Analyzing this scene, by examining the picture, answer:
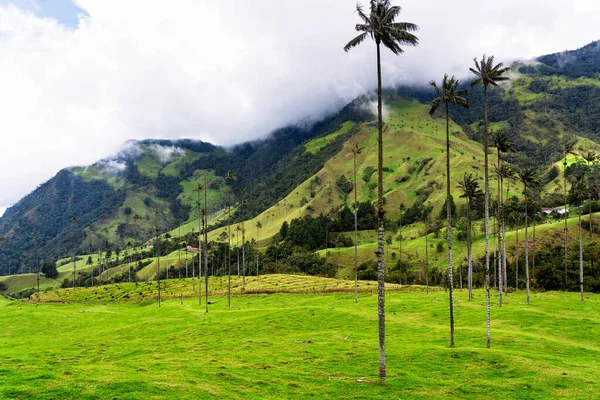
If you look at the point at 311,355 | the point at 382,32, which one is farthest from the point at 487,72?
the point at 311,355

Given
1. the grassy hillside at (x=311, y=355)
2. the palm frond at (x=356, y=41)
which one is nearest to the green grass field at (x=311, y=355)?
the grassy hillside at (x=311, y=355)

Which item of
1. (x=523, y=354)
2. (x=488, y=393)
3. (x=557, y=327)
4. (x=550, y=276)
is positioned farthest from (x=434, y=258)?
(x=488, y=393)

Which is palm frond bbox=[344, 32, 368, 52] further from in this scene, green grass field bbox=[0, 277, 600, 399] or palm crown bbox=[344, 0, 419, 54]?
green grass field bbox=[0, 277, 600, 399]

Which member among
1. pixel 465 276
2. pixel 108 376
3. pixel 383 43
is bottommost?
pixel 465 276

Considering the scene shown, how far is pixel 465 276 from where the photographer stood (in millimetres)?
141375

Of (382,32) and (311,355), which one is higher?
(382,32)

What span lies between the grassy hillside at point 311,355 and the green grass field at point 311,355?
112 mm

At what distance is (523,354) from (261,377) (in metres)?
24.8

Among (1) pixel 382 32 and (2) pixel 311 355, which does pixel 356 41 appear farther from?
(2) pixel 311 355

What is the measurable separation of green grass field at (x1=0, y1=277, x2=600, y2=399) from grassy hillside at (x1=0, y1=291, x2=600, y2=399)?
11 centimetres

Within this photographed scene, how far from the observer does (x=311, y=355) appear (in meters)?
39.4

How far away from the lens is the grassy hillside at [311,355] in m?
26.1

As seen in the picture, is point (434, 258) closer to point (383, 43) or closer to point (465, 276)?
point (465, 276)

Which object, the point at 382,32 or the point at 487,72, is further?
the point at 487,72
